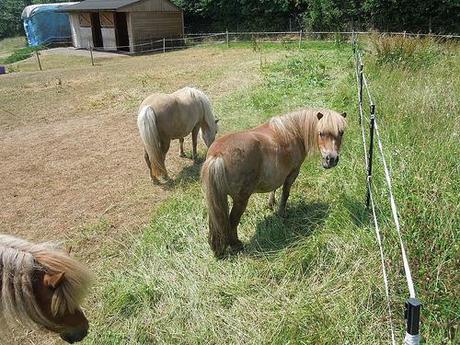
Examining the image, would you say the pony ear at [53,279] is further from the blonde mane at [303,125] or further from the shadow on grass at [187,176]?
the shadow on grass at [187,176]

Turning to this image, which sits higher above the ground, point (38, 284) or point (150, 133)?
point (38, 284)

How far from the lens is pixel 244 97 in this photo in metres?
9.66

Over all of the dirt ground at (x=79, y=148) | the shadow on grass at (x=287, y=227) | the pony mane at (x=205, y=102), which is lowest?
the dirt ground at (x=79, y=148)

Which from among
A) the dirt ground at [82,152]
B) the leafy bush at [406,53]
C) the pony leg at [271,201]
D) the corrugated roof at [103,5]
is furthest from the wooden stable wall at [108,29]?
the pony leg at [271,201]

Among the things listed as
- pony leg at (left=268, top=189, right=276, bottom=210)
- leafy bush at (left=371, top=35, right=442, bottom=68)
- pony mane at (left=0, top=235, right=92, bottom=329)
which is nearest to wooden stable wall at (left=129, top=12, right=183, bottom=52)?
leafy bush at (left=371, top=35, right=442, bottom=68)

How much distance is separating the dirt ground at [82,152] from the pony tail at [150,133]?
50 centimetres

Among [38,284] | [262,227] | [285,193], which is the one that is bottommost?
[262,227]

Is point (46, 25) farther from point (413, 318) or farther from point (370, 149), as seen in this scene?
point (413, 318)

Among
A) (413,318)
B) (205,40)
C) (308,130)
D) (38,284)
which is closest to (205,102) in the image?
(308,130)

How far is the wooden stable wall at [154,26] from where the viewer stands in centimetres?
2208

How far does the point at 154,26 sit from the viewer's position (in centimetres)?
2317

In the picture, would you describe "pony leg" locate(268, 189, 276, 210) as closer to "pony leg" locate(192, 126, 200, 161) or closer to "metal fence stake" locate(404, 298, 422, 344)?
"pony leg" locate(192, 126, 200, 161)

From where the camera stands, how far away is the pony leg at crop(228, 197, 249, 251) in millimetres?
3867

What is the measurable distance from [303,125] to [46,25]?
2987 cm
